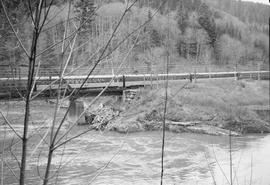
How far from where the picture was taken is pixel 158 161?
12125 millimetres

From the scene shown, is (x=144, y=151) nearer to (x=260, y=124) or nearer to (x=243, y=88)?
(x=260, y=124)

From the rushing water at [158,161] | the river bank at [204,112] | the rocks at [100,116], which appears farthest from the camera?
the river bank at [204,112]

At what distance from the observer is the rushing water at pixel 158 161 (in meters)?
9.77

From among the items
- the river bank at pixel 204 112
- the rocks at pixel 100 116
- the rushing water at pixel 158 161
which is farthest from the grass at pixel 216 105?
the rocks at pixel 100 116

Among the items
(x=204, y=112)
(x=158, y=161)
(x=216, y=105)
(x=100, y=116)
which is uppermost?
(x=100, y=116)

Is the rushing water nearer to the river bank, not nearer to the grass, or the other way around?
the river bank

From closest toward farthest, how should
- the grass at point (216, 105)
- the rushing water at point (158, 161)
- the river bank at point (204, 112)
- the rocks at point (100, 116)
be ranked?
the rocks at point (100, 116), the rushing water at point (158, 161), the river bank at point (204, 112), the grass at point (216, 105)

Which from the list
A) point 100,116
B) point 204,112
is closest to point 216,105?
point 204,112

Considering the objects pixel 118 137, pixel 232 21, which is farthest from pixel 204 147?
pixel 232 21

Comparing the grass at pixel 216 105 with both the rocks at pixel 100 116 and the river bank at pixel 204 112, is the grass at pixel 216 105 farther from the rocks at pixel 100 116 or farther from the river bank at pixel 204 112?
the rocks at pixel 100 116

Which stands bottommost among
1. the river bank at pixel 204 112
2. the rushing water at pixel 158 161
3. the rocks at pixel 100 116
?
the rushing water at pixel 158 161

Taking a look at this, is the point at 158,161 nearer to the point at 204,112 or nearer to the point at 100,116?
the point at 100,116

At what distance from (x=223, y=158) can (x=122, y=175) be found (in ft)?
13.1

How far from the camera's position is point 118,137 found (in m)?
16.5
